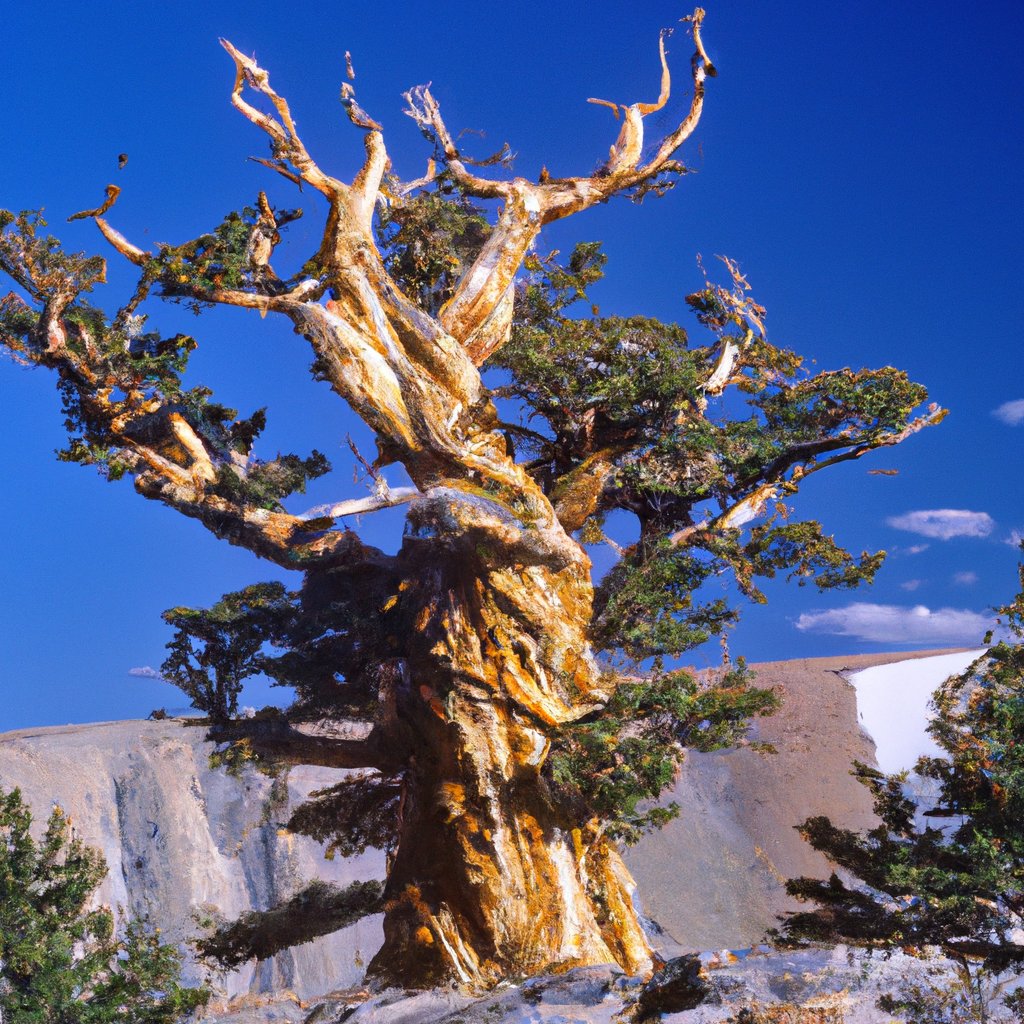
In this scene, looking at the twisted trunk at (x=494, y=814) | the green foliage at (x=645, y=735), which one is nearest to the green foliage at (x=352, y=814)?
the twisted trunk at (x=494, y=814)

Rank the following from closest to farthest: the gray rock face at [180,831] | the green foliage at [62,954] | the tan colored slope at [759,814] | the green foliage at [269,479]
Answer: the green foliage at [62,954] < the green foliage at [269,479] < the gray rock face at [180,831] < the tan colored slope at [759,814]

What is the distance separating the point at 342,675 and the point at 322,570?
2017 millimetres

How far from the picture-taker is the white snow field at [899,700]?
2625 centimetres

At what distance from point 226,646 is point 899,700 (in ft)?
65.8

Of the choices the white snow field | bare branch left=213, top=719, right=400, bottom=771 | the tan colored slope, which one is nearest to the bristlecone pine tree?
bare branch left=213, top=719, right=400, bottom=771

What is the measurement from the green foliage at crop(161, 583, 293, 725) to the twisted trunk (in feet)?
8.17

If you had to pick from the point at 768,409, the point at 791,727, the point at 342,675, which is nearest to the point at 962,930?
the point at 768,409

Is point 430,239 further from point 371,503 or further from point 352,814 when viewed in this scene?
point 352,814

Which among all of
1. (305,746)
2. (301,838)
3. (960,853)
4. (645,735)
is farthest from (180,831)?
(960,853)

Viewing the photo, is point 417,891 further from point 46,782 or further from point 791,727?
point 791,727

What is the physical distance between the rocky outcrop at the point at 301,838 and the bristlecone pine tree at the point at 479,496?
4362 millimetres

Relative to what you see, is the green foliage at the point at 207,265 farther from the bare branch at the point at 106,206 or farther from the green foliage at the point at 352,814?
the green foliage at the point at 352,814

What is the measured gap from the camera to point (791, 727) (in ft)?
92.4

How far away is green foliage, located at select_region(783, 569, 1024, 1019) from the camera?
9742 millimetres
